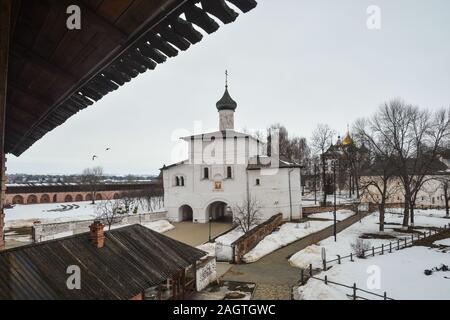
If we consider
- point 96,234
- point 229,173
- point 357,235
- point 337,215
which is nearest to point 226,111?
point 229,173

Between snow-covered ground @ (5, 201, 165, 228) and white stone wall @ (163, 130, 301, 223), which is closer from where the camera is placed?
white stone wall @ (163, 130, 301, 223)

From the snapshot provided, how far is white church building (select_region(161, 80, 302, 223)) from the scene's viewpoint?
110ft

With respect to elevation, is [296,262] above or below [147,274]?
below

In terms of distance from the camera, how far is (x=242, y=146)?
3522 cm

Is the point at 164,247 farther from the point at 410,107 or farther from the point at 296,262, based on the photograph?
the point at 410,107

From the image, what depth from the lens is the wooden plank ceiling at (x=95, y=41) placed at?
2.38 meters

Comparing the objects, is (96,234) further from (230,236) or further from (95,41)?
(230,236)

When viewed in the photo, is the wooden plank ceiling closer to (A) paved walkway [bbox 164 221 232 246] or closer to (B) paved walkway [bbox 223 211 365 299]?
(B) paved walkway [bbox 223 211 365 299]

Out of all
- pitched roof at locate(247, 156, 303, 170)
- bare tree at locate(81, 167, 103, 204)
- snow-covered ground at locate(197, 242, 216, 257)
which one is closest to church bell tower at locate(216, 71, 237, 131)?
pitched roof at locate(247, 156, 303, 170)

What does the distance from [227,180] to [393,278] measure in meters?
21.1

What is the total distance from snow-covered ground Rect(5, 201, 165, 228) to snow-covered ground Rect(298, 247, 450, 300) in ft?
98.9

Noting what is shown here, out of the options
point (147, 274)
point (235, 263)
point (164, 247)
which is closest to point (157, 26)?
point (147, 274)

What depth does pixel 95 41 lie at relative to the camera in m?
2.71

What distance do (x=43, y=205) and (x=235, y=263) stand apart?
45.4m
